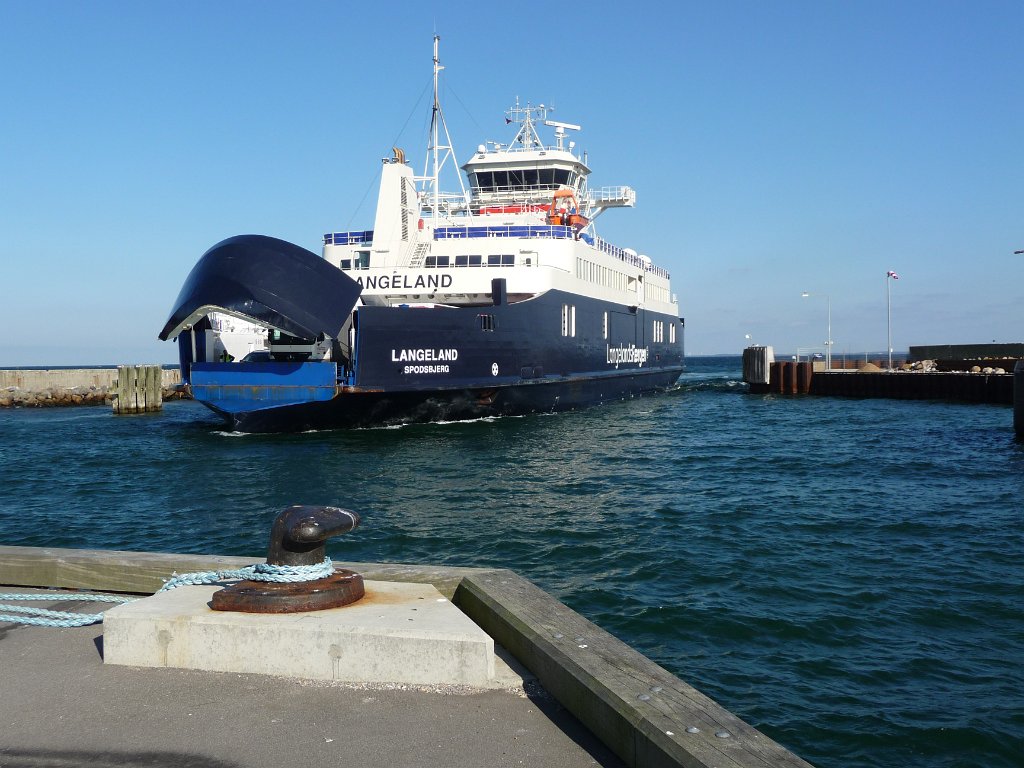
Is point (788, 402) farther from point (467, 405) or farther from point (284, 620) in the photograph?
point (284, 620)

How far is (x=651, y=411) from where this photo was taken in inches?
1145

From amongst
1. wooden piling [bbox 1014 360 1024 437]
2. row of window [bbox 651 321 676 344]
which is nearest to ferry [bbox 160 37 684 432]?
row of window [bbox 651 321 676 344]

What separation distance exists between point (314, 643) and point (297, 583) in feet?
1.21

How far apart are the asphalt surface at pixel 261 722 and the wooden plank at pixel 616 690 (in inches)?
4.3

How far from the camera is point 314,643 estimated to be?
332cm

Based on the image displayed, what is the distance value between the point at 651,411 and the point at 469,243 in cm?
847

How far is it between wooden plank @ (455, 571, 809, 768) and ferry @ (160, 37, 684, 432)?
585 inches

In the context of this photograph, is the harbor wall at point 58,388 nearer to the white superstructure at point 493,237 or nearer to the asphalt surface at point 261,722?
the white superstructure at point 493,237

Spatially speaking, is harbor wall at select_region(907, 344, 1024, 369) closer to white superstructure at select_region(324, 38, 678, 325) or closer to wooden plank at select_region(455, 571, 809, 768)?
white superstructure at select_region(324, 38, 678, 325)

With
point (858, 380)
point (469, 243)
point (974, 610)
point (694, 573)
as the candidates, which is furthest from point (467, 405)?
point (858, 380)

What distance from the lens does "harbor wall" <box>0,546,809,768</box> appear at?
8.23ft

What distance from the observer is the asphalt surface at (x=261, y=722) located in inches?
108

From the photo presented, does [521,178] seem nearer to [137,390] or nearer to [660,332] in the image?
[660,332]

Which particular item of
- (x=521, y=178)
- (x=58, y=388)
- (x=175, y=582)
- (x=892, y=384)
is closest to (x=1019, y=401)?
(x=892, y=384)
